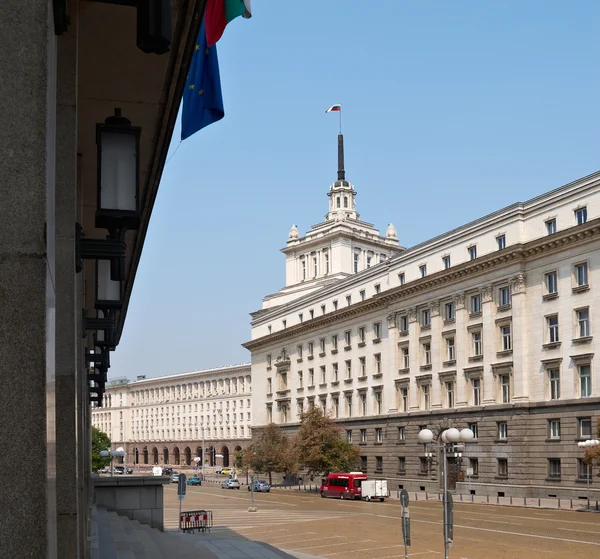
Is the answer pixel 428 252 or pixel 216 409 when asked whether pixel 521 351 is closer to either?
pixel 428 252

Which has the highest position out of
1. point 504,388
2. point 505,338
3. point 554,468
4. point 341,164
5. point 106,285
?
point 341,164

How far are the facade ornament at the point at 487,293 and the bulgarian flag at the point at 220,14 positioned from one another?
5921 centimetres

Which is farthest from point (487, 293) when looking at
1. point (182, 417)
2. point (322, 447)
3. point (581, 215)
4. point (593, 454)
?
point (182, 417)

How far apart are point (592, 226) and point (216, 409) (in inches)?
4281

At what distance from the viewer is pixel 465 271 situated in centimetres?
6681

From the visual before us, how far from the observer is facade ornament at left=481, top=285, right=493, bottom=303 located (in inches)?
2534

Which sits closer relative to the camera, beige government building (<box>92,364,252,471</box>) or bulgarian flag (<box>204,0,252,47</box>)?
bulgarian flag (<box>204,0,252,47</box>)

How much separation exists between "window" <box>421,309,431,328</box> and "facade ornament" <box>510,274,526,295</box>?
11.7 metres

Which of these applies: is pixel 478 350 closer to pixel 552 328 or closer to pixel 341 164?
pixel 552 328

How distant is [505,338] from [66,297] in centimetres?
5908

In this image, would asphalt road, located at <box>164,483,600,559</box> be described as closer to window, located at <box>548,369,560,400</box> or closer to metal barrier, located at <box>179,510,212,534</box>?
metal barrier, located at <box>179,510,212,534</box>

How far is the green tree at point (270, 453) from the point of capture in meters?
86.3

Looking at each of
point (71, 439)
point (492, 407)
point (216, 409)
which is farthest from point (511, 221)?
point (216, 409)

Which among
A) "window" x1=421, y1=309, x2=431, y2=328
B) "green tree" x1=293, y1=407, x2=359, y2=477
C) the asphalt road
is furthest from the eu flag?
"green tree" x1=293, y1=407, x2=359, y2=477
